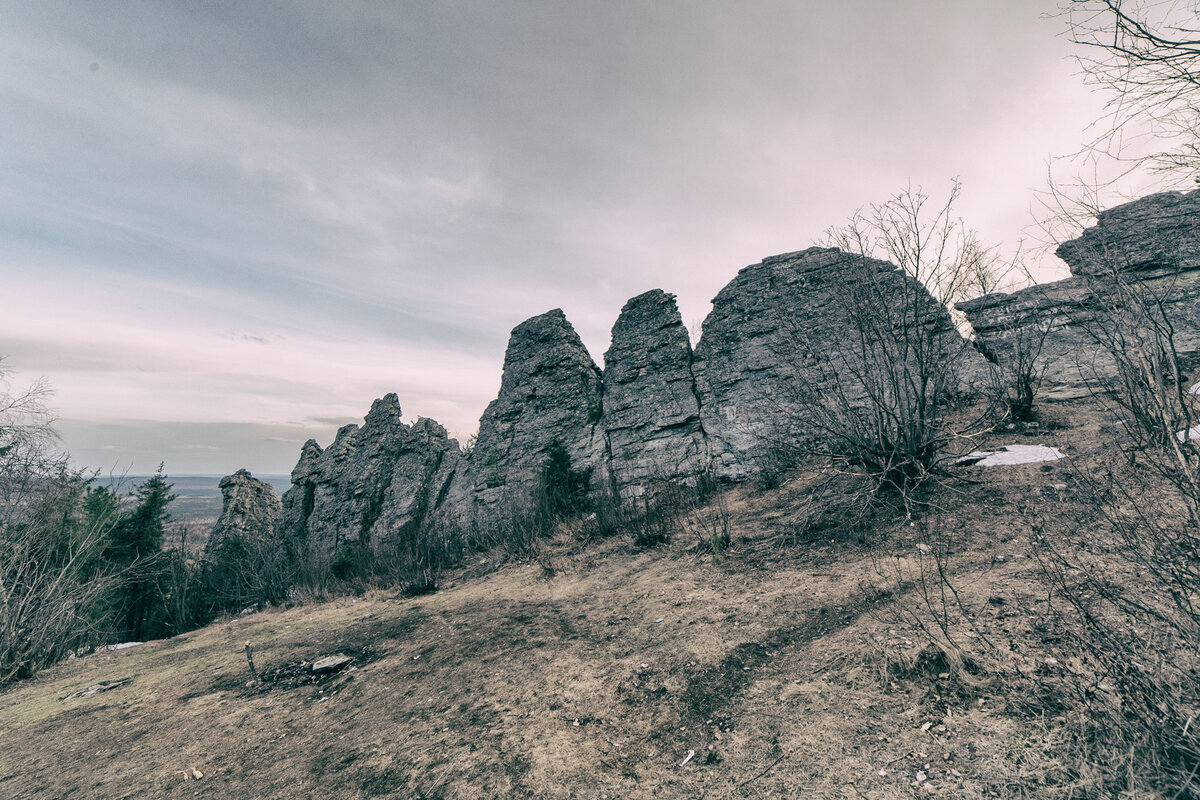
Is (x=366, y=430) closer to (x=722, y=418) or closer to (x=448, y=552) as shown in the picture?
(x=448, y=552)

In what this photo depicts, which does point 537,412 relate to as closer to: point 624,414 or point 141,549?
point 624,414

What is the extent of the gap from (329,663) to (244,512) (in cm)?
2274

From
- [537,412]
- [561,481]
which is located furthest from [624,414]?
[537,412]

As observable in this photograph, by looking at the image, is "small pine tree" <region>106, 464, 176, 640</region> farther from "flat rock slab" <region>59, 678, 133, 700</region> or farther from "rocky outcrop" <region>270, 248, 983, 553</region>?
"flat rock slab" <region>59, 678, 133, 700</region>

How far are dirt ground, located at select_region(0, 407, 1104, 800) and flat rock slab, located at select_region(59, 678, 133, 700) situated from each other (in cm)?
11

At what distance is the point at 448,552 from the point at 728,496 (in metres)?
7.07

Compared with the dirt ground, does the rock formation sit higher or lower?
higher

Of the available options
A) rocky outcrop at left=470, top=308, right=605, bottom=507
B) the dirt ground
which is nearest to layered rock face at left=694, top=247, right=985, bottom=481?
rocky outcrop at left=470, top=308, right=605, bottom=507

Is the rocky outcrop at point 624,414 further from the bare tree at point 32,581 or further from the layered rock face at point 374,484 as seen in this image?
the bare tree at point 32,581

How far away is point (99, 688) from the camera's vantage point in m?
4.69

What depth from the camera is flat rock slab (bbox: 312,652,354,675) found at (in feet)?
13.8

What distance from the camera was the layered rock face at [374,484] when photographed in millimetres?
17172

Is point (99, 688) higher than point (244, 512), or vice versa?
point (244, 512)

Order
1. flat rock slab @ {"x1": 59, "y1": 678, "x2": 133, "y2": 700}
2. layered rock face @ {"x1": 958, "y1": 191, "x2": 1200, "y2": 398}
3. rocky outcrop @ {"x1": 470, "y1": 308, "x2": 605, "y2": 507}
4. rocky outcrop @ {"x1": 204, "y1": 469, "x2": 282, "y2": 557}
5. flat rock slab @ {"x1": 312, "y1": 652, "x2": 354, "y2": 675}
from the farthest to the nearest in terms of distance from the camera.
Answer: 1. rocky outcrop @ {"x1": 204, "y1": 469, "x2": 282, "y2": 557}
2. rocky outcrop @ {"x1": 470, "y1": 308, "x2": 605, "y2": 507}
3. layered rock face @ {"x1": 958, "y1": 191, "x2": 1200, "y2": 398}
4. flat rock slab @ {"x1": 59, "y1": 678, "x2": 133, "y2": 700}
5. flat rock slab @ {"x1": 312, "y1": 652, "x2": 354, "y2": 675}
